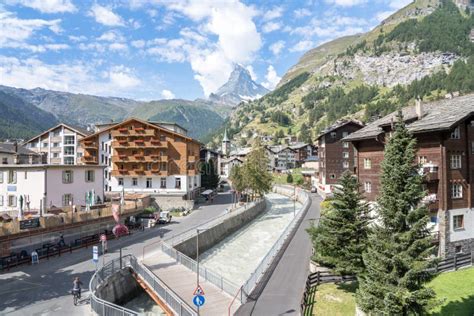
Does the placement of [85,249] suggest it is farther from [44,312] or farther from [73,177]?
[44,312]

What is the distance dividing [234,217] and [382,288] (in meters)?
36.9

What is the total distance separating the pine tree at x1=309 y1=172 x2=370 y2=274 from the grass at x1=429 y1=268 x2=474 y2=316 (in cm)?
524

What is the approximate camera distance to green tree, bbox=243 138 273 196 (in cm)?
6781

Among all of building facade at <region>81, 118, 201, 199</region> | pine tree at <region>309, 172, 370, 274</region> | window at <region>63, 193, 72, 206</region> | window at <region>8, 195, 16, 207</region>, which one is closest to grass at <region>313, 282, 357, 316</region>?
pine tree at <region>309, 172, 370, 274</region>

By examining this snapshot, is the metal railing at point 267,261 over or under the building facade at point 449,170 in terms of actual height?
under

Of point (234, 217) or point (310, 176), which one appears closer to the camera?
point (234, 217)

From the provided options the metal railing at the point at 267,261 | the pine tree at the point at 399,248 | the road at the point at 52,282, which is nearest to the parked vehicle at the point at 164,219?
the road at the point at 52,282

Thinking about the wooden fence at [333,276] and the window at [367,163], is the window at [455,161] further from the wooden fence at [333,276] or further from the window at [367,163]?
the window at [367,163]

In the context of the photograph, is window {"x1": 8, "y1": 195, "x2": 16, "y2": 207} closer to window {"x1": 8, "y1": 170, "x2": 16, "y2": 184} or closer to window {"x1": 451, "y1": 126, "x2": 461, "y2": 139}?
window {"x1": 8, "y1": 170, "x2": 16, "y2": 184}

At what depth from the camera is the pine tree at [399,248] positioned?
16953 mm

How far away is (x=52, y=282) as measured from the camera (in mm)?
26562

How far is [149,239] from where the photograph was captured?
137 feet

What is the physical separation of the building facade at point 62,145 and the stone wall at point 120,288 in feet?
222

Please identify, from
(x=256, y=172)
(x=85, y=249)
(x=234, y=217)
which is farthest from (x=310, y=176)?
(x=85, y=249)
